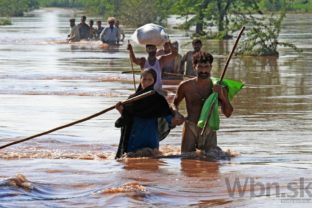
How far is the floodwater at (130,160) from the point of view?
30.2 ft

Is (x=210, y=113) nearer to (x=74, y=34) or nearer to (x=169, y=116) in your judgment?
(x=169, y=116)

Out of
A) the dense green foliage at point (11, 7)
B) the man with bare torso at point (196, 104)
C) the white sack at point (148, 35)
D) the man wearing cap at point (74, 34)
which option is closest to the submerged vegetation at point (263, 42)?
the man wearing cap at point (74, 34)

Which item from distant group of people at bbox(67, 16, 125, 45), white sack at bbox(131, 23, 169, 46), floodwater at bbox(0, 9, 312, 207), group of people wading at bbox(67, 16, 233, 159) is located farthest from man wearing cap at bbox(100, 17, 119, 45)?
group of people wading at bbox(67, 16, 233, 159)

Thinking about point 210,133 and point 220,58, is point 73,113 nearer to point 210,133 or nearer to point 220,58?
point 210,133

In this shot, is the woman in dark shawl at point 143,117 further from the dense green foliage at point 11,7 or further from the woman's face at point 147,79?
the dense green foliage at point 11,7

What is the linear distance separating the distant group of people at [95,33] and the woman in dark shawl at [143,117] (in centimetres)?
2575

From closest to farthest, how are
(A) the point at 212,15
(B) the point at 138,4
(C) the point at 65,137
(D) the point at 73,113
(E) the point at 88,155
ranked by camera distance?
(E) the point at 88,155 < (C) the point at 65,137 < (D) the point at 73,113 < (A) the point at 212,15 < (B) the point at 138,4

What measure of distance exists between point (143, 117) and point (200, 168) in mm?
926

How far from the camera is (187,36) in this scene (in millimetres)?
43562

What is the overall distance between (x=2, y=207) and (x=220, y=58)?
2278 centimetres

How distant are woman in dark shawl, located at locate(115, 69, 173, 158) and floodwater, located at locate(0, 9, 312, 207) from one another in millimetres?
244

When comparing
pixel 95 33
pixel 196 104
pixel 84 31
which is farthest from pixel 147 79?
pixel 95 33

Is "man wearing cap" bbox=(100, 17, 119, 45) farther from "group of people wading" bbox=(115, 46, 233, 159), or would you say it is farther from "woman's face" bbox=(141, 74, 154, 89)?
"woman's face" bbox=(141, 74, 154, 89)

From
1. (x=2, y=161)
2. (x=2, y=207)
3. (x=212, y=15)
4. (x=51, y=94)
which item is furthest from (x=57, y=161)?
(x=212, y=15)
